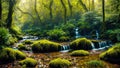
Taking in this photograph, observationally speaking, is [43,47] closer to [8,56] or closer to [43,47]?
[43,47]

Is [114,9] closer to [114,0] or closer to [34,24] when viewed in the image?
[114,0]

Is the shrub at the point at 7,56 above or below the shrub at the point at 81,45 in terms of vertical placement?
above

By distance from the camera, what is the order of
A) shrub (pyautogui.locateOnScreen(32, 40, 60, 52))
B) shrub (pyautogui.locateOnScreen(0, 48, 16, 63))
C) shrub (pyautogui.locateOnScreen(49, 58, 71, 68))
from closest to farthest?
shrub (pyautogui.locateOnScreen(49, 58, 71, 68))
shrub (pyautogui.locateOnScreen(0, 48, 16, 63))
shrub (pyautogui.locateOnScreen(32, 40, 60, 52))

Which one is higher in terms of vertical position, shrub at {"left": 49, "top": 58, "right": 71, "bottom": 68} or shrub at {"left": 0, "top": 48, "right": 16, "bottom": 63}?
shrub at {"left": 0, "top": 48, "right": 16, "bottom": 63}

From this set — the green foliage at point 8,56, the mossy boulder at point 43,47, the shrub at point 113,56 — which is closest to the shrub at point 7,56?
the green foliage at point 8,56

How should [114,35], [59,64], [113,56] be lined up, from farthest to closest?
[114,35] → [113,56] → [59,64]

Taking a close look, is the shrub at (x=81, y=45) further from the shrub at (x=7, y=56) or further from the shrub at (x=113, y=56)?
the shrub at (x=7, y=56)

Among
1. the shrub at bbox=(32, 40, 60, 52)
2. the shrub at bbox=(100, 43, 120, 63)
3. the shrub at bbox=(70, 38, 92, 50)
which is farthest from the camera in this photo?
the shrub at bbox=(70, 38, 92, 50)

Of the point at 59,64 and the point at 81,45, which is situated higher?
the point at 59,64

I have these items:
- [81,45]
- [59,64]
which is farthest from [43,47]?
[59,64]

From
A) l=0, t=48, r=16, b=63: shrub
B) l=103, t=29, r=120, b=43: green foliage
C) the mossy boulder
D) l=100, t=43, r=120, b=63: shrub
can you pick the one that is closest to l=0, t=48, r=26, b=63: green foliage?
l=0, t=48, r=16, b=63: shrub

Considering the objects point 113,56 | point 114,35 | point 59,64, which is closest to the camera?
point 59,64

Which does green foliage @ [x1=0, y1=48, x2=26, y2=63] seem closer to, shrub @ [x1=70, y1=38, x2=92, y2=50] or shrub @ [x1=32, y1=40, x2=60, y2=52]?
shrub @ [x1=32, y1=40, x2=60, y2=52]

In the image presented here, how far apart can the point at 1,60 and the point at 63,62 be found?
182 inches
